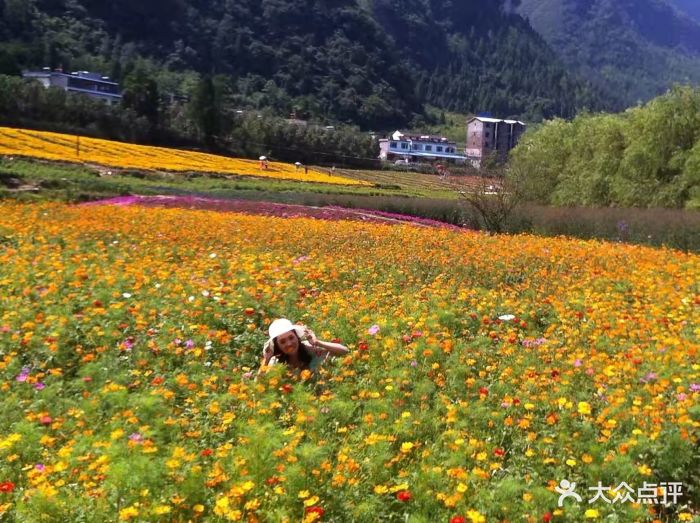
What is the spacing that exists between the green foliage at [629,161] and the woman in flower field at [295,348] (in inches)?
782

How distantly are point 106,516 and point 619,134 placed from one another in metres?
30.7

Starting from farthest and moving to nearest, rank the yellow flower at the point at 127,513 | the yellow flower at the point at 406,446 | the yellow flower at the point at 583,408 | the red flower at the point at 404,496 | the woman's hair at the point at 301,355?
the woman's hair at the point at 301,355, the yellow flower at the point at 583,408, the yellow flower at the point at 406,446, the red flower at the point at 404,496, the yellow flower at the point at 127,513

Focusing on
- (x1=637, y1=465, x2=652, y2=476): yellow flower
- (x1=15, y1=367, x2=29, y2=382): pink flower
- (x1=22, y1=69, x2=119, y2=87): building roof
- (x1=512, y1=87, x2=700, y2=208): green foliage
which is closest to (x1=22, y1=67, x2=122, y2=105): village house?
(x1=22, y1=69, x2=119, y2=87): building roof

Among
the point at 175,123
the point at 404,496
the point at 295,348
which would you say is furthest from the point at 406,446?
the point at 175,123

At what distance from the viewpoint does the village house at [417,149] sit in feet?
390

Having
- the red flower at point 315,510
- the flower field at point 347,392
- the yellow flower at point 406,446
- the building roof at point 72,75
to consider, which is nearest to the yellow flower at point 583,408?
the flower field at point 347,392

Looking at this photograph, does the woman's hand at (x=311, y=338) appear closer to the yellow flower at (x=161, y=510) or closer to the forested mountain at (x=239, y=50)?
the yellow flower at (x=161, y=510)

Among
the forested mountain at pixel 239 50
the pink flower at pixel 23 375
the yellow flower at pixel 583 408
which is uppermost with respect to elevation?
the forested mountain at pixel 239 50

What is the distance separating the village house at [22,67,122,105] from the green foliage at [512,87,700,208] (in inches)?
2744

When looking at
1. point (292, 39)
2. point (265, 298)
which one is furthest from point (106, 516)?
point (292, 39)

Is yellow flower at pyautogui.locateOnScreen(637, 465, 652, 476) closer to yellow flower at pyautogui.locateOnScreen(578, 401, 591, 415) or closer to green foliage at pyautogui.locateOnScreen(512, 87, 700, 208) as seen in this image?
yellow flower at pyautogui.locateOnScreen(578, 401, 591, 415)

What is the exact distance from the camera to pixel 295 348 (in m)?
5.69

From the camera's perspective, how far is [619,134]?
97.9ft

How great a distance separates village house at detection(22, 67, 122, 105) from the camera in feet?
289
